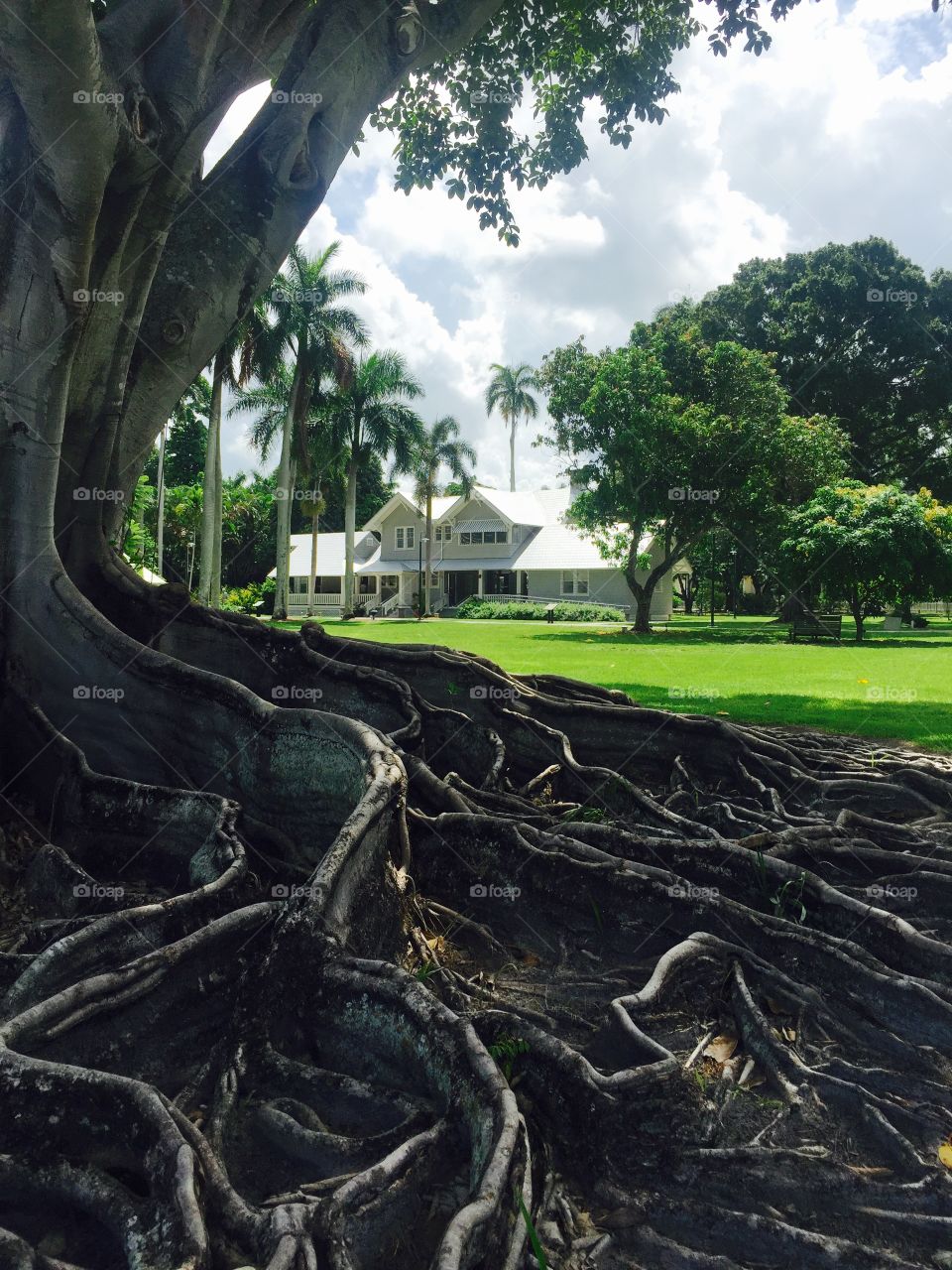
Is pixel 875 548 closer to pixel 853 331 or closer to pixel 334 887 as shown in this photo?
pixel 853 331

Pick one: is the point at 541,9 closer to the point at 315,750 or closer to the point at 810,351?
the point at 315,750

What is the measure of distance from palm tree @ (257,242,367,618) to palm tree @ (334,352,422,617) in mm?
5414

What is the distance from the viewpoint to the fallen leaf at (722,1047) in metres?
3.70

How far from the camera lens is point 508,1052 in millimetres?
3266

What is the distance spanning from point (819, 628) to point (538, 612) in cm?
2039

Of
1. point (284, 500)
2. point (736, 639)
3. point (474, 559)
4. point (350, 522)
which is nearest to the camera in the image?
point (736, 639)

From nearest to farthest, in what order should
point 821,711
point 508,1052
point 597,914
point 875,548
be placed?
point 508,1052 → point 597,914 → point 821,711 → point 875,548

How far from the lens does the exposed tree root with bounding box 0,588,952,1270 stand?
262cm

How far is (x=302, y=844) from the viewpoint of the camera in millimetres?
5180

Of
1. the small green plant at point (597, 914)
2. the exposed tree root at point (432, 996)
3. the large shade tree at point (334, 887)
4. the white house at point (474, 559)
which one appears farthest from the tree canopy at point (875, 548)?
the small green plant at point (597, 914)

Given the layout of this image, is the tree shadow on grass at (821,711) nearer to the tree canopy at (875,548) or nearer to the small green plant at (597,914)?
the small green plant at (597,914)

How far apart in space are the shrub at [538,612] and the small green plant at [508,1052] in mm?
44107

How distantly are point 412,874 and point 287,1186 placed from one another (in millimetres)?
2384

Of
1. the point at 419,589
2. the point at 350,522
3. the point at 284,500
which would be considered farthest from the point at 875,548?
the point at 419,589
